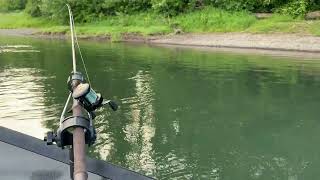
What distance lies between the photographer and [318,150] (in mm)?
10984

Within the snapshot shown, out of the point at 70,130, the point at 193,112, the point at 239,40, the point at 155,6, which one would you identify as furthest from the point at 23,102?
the point at 155,6

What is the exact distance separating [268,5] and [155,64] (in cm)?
1836

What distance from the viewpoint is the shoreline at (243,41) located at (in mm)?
32028

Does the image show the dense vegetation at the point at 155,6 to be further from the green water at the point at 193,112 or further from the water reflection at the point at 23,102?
the water reflection at the point at 23,102

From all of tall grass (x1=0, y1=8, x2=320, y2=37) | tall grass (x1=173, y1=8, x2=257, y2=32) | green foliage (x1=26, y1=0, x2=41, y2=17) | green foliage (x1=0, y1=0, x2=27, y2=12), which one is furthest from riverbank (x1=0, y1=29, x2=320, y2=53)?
green foliage (x1=0, y1=0, x2=27, y2=12)

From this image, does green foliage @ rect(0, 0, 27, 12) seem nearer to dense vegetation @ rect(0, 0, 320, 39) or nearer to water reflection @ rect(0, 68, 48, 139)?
dense vegetation @ rect(0, 0, 320, 39)

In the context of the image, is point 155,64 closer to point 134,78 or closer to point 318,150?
point 134,78

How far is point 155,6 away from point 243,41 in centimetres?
1128

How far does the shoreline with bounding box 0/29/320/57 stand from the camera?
32.0m

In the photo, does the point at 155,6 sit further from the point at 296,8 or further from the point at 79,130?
the point at 79,130

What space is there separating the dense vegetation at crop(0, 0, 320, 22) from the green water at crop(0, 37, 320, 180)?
12.4m

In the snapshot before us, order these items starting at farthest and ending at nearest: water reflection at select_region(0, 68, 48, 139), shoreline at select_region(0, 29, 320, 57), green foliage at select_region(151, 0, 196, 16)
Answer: green foliage at select_region(151, 0, 196, 16), shoreline at select_region(0, 29, 320, 57), water reflection at select_region(0, 68, 48, 139)

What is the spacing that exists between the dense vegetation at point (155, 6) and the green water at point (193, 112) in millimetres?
12425

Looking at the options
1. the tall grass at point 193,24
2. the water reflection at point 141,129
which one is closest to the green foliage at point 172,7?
the tall grass at point 193,24
